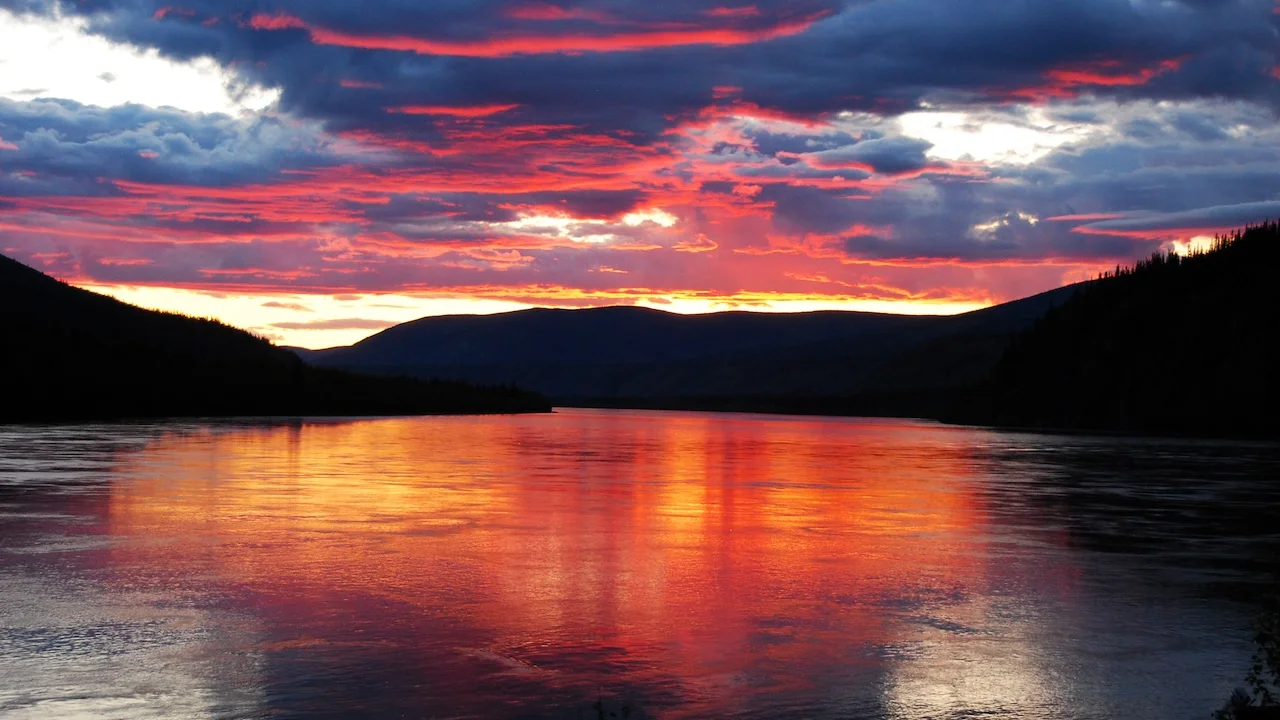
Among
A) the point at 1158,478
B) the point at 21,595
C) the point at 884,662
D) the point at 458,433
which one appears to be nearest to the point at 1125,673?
the point at 884,662

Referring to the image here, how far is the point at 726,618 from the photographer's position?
51.5ft

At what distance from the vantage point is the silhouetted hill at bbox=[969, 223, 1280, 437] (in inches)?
4326

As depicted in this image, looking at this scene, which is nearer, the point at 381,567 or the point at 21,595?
the point at 21,595

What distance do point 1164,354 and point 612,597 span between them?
11623 centimetres

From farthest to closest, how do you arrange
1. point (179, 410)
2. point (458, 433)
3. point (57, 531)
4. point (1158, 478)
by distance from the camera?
point (179, 410), point (458, 433), point (1158, 478), point (57, 531)

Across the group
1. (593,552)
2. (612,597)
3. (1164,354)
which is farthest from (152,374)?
(612,597)

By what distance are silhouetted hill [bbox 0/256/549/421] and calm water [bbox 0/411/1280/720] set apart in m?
65.0

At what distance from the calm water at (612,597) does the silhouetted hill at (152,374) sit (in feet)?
213

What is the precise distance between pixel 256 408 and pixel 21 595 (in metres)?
109

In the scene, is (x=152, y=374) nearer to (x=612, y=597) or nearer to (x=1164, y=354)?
(x=1164, y=354)

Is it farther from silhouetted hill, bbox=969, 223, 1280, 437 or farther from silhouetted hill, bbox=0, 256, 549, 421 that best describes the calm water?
silhouetted hill, bbox=969, 223, 1280, 437

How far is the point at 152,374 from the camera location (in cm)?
11731

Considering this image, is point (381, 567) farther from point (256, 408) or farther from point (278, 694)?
point (256, 408)

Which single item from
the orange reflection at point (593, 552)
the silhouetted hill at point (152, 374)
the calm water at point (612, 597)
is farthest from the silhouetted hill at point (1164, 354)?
the calm water at point (612, 597)
